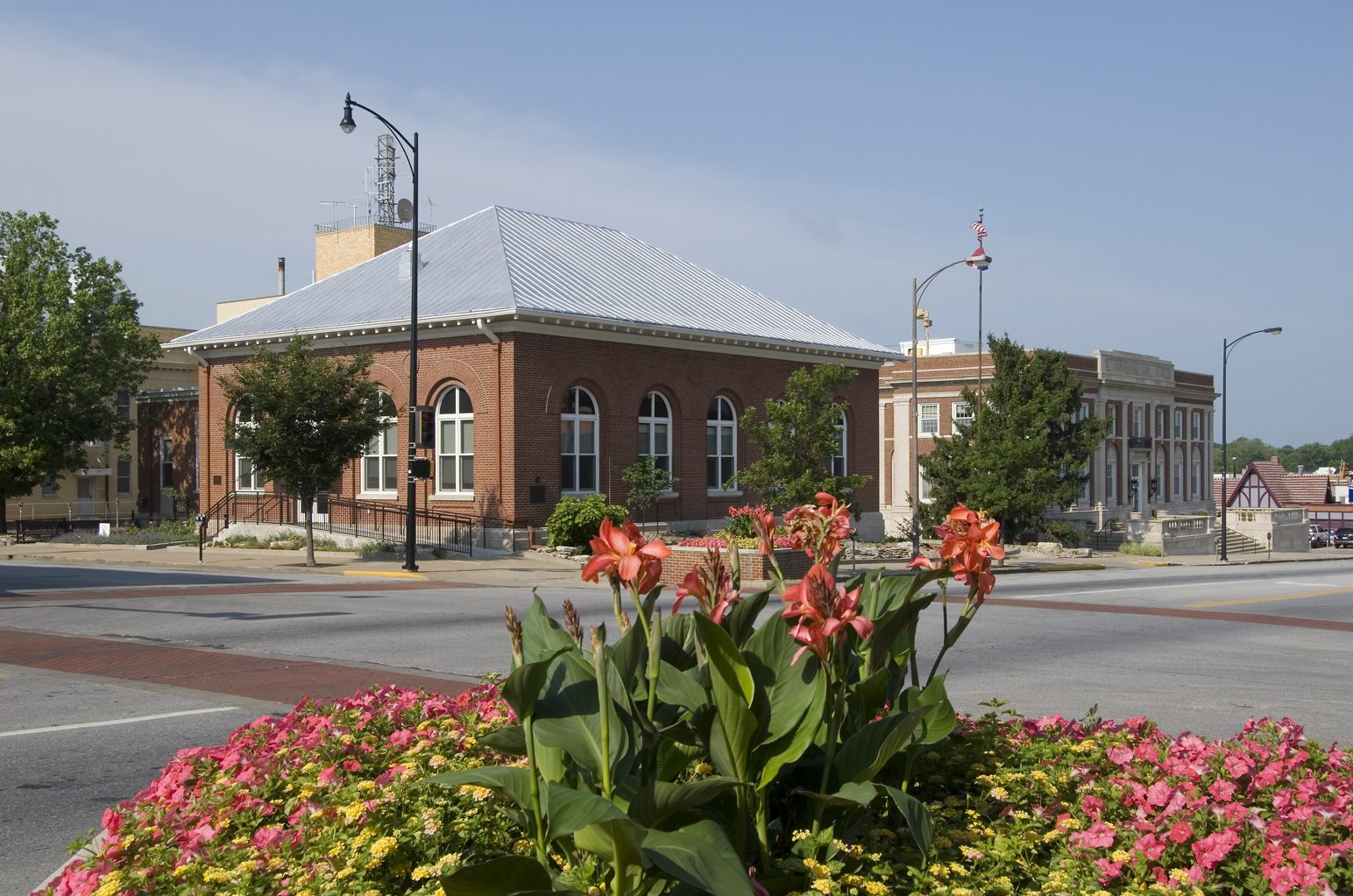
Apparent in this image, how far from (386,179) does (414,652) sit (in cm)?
6046

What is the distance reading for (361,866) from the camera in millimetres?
4211

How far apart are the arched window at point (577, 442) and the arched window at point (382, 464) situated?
5161 millimetres

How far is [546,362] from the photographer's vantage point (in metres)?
34.2

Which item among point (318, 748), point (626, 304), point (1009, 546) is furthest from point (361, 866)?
point (1009, 546)

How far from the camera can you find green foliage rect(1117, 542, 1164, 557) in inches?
2068

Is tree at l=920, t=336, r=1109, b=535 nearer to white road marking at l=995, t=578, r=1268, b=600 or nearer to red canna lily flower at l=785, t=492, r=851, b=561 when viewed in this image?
white road marking at l=995, t=578, r=1268, b=600

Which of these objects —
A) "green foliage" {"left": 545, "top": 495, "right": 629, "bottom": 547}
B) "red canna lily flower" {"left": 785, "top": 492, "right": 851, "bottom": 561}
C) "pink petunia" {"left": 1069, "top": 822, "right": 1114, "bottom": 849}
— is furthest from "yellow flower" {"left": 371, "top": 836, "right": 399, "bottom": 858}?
"green foliage" {"left": 545, "top": 495, "right": 629, "bottom": 547}

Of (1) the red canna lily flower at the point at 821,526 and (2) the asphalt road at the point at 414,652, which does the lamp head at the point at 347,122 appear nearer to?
(2) the asphalt road at the point at 414,652

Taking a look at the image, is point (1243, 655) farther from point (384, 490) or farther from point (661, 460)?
point (384, 490)

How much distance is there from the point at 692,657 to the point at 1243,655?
1302 centimetres

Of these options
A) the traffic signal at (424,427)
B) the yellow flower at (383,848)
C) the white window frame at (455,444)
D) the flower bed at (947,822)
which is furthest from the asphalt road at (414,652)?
the white window frame at (455,444)

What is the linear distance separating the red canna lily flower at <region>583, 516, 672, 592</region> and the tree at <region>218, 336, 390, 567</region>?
90.8 feet

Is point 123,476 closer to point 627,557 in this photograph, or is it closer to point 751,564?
point 751,564

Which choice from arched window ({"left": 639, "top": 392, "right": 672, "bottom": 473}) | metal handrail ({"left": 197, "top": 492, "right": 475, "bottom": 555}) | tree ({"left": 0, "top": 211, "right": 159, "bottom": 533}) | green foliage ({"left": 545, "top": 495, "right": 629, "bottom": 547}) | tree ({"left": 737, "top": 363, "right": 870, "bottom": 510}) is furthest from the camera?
tree ({"left": 0, "top": 211, "right": 159, "bottom": 533})
